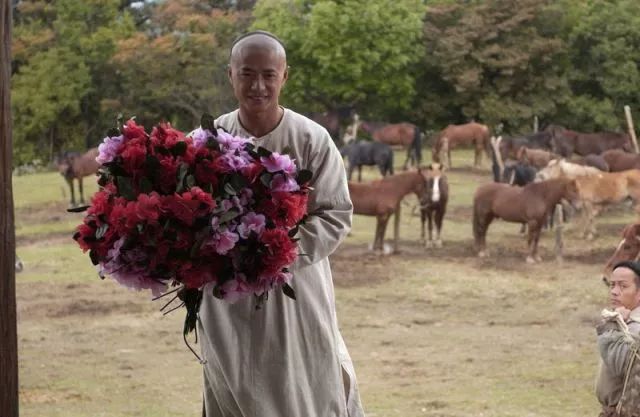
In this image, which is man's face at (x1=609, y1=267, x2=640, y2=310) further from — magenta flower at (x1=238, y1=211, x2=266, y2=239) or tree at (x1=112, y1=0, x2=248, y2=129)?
tree at (x1=112, y1=0, x2=248, y2=129)

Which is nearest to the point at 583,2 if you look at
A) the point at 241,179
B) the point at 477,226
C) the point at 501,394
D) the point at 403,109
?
the point at 403,109

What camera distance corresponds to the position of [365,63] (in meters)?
32.8

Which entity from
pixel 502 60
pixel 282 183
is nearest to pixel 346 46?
pixel 502 60

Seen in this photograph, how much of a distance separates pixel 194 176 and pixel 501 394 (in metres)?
5.55

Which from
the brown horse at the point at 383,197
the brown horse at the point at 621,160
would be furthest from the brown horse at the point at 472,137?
the brown horse at the point at 383,197

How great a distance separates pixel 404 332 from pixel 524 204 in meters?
4.91

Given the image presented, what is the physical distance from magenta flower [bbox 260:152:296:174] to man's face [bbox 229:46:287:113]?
305mm

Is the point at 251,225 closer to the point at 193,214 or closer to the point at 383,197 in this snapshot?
the point at 193,214

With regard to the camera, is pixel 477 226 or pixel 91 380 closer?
pixel 91 380

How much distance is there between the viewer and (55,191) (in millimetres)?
24031

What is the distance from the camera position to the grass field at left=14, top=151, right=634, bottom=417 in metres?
8.00

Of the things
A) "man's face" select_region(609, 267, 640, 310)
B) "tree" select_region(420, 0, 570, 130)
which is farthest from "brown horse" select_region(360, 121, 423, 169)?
"man's face" select_region(609, 267, 640, 310)

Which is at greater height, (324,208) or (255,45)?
(255,45)

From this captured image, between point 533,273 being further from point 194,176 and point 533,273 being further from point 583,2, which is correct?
point 583,2
